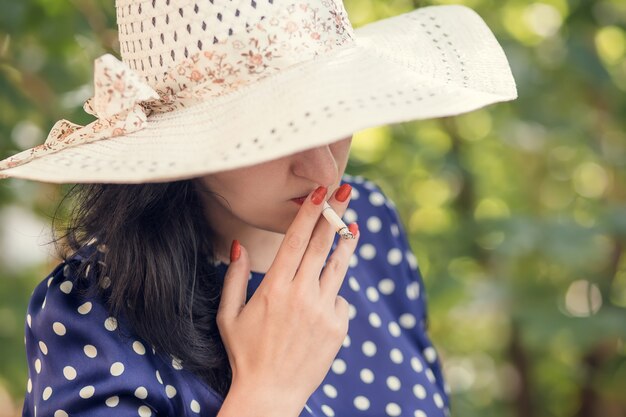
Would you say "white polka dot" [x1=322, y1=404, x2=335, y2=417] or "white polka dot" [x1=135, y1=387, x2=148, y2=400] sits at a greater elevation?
"white polka dot" [x1=135, y1=387, x2=148, y2=400]

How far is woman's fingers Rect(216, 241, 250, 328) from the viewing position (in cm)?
83

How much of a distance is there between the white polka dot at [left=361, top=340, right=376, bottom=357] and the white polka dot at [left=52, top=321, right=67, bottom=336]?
0.40 meters

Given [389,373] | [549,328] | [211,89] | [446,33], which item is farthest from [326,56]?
[549,328]

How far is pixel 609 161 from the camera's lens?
1.79 m

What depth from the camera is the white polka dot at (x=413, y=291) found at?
115 centimetres

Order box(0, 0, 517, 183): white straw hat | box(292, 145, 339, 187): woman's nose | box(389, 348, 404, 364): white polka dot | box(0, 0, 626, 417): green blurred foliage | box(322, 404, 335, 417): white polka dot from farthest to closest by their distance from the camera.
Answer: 1. box(0, 0, 626, 417): green blurred foliage
2. box(389, 348, 404, 364): white polka dot
3. box(322, 404, 335, 417): white polka dot
4. box(292, 145, 339, 187): woman's nose
5. box(0, 0, 517, 183): white straw hat

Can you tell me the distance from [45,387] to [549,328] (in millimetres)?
1031

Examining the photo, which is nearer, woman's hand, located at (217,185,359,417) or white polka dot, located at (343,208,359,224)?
woman's hand, located at (217,185,359,417)

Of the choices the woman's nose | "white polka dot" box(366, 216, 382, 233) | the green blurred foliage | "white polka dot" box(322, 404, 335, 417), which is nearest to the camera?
the woman's nose

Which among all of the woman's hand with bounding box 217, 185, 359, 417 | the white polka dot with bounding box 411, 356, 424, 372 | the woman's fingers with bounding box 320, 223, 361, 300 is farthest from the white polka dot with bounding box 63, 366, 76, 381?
the white polka dot with bounding box 411, 356, 424, 372

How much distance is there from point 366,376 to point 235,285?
0.27m

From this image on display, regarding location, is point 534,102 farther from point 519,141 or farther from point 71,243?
point 71,243

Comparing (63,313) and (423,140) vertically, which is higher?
(63,313)

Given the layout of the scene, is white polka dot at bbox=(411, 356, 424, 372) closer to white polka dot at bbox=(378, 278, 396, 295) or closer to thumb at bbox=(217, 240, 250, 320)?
white polka dot at bbox=(378, 278, 396, 295)
